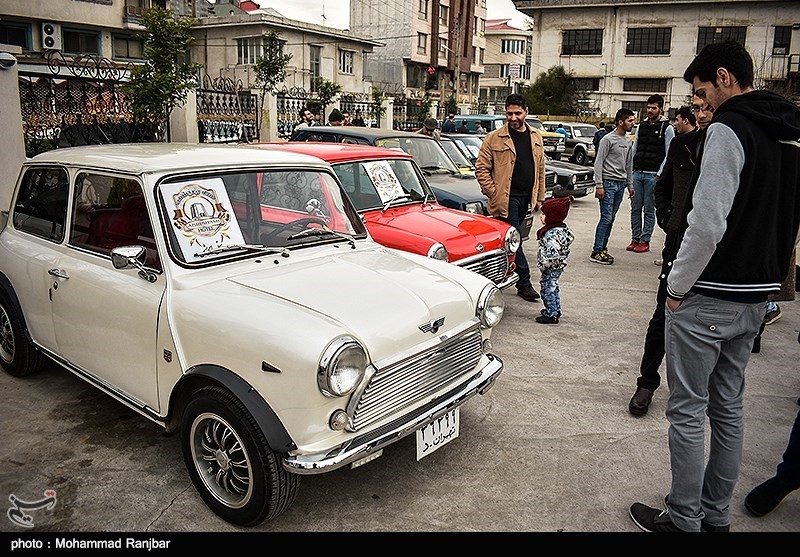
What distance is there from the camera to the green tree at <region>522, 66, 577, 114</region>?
41.4 meters

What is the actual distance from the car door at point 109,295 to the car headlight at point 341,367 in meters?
1.13

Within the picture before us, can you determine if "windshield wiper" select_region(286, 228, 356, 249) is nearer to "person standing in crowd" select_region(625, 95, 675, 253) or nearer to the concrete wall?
"person standing in crowd" select_region(625, 95, 675, 253)

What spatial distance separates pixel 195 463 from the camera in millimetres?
3326

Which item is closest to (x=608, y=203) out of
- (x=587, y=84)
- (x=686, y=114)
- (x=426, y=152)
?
(x=686, y=114)

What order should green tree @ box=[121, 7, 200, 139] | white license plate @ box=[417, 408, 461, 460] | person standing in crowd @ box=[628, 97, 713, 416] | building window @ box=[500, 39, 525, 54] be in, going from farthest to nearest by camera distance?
1. building window @ box=[500, 39, 525, 54]
2. green tree @ box=[121, 7, 200, 139]
3. person standing in crowd @ box=[628, 97, 713, 416]
4. white license plate @ box=[417, 408, 461, 460]

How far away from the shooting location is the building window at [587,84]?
42125mm

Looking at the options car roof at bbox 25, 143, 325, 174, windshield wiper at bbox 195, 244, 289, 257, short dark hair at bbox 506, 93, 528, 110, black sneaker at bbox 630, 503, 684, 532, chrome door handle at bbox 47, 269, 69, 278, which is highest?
short dark hair at bbox 506, 93, 528, 110

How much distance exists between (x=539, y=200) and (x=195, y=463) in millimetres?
5053

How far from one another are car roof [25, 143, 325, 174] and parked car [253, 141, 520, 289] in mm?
1486

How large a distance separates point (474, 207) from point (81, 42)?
2856 cm

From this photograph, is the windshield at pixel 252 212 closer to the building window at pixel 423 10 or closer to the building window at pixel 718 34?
the building window at pixel 718 34

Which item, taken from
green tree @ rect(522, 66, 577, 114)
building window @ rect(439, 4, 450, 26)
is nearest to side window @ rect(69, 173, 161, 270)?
green tree @ rect(522, 66, 577, 114)

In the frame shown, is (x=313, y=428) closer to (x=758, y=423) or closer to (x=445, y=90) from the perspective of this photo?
(x=758, y=423)

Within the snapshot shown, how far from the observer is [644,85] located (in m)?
40.9
